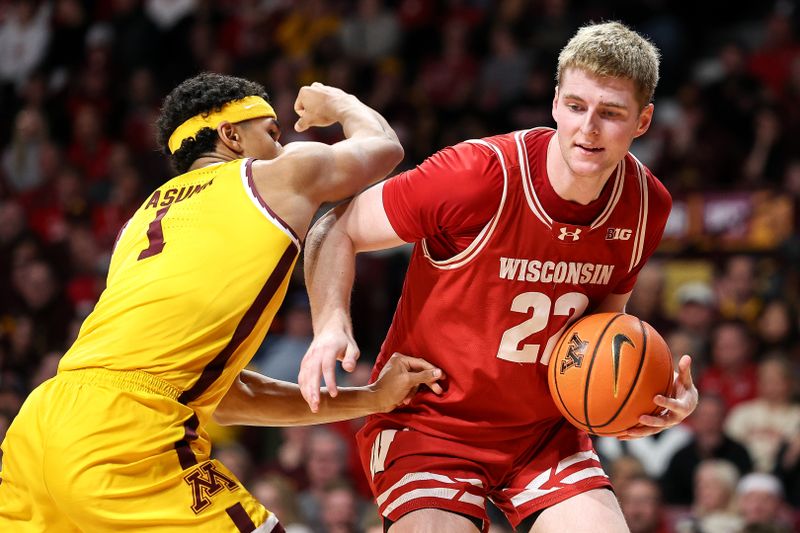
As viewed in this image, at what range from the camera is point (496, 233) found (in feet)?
13.5

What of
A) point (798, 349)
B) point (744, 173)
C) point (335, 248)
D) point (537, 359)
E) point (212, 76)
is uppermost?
point (212, 76)

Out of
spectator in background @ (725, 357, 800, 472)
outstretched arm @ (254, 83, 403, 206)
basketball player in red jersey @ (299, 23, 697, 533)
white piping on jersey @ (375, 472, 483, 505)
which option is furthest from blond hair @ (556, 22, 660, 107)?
spectator in background @ (725, 357, 800, 472)

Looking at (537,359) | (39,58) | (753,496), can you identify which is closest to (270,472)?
(753,496)

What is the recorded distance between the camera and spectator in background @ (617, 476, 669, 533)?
282 inches

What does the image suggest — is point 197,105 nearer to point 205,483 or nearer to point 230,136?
point 230,136

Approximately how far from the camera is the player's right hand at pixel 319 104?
4.66m

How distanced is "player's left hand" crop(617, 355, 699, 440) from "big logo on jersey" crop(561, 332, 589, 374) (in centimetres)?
30

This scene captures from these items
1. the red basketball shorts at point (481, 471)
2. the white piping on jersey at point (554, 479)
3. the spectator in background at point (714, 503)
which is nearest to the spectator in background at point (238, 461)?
the spectator in background at point (714, 503)

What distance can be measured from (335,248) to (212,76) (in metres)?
0.89

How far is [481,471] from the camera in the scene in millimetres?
4312

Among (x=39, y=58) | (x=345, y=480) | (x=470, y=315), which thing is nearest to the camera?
(x=470, y=315)

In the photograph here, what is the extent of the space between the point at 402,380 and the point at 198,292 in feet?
2.92

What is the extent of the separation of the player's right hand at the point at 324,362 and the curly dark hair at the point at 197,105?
93cm

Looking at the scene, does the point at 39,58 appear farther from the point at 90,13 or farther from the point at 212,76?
the point at 212,76
